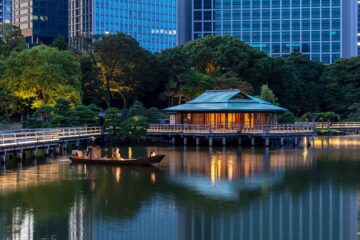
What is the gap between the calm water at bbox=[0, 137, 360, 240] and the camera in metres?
26.8

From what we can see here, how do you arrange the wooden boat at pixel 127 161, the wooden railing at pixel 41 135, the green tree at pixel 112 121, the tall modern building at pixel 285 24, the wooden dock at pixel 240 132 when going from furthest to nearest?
the tall modern building at pixel 285 24
the green tree at pixel 112 121
the wooden dock at pixel 240 132
the wooden railing at pixel 41 135
the wooden boat at pixel 127 161

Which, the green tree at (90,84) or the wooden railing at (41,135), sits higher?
the green tree at (90,84)

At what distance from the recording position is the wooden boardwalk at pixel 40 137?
49.6 m

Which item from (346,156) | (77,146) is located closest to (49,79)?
(77,146)

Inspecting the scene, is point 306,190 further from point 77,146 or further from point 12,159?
point 77,146

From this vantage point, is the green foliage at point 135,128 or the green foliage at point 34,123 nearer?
the green foliage at point 34,123

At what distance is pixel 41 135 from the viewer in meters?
56.8

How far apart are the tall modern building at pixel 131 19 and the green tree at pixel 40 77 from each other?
85148mm

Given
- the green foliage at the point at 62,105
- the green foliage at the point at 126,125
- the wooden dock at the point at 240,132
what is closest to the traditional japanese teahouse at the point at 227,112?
the wooden dock at the point at 240,132

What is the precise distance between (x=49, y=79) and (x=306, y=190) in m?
47.2

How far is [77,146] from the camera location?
6544 cm

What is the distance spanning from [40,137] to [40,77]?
23.6 m

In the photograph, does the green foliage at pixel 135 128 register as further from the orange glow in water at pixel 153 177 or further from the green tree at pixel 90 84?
the orange glow in water at pixel 153 177

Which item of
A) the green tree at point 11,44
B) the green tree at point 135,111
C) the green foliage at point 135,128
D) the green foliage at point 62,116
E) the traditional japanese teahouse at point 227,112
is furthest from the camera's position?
the green tree at point 11,44
